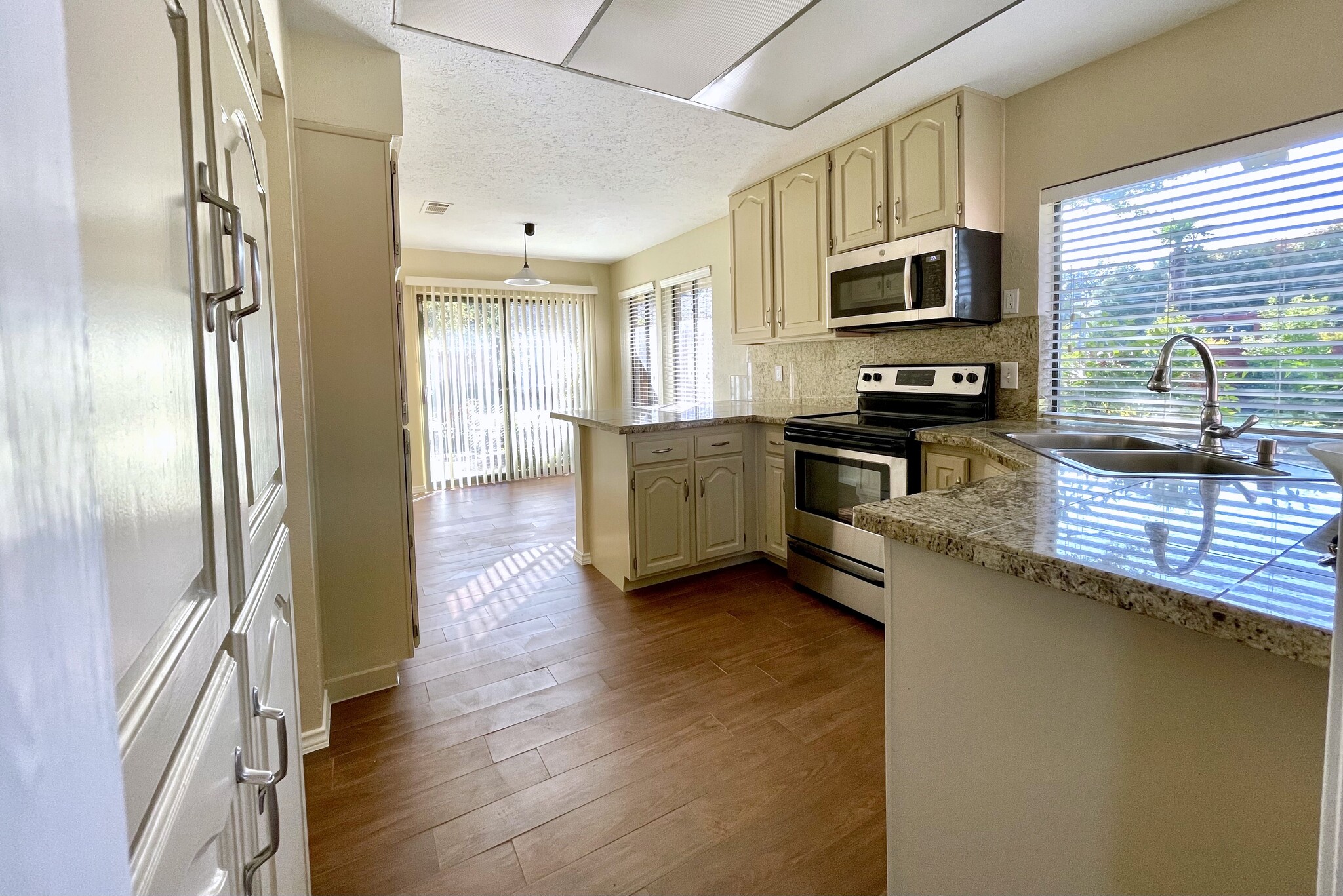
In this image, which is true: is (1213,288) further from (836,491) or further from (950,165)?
(836,491)

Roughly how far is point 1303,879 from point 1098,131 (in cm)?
266

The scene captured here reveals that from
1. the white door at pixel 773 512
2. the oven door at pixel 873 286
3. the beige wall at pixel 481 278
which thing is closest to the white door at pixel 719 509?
the white door at pixel 773 512

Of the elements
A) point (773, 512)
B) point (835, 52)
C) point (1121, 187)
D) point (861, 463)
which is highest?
point (835, 52)

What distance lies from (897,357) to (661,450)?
4.56 ft

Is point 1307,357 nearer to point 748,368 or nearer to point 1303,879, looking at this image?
point 1303,879

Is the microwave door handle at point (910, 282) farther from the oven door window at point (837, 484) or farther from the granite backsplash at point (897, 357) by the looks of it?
the oven door window at point (837, 484)

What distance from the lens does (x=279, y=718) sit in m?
0.76

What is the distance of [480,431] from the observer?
20.9 ft

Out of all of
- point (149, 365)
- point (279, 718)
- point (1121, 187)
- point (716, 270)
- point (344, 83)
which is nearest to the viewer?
point (149, 365)

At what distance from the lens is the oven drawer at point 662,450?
3121mm

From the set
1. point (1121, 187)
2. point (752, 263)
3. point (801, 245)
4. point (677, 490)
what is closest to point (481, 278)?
point (752, 263)

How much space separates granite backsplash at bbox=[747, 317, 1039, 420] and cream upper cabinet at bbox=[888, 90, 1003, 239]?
489 millimetres

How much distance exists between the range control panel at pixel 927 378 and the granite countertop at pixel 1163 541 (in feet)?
4.76

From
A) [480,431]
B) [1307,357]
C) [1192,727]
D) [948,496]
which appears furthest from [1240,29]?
[480,431]
